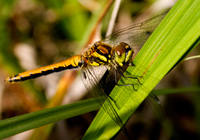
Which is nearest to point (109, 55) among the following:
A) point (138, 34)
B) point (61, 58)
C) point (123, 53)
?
point (123, 53)

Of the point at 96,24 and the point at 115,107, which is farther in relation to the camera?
the point at 96,24

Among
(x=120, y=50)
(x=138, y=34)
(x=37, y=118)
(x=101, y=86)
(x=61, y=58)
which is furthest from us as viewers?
(x=61, y=58)

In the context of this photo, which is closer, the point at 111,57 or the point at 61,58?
the point at 111,57

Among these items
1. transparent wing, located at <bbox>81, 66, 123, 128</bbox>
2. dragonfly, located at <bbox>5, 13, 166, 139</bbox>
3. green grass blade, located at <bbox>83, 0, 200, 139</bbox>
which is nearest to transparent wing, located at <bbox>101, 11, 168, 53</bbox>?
dragonfly, located at <bbox>5, 13, 166, 139</bbox>

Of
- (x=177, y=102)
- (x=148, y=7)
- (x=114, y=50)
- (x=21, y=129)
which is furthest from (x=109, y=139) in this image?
(x=148, y=7)

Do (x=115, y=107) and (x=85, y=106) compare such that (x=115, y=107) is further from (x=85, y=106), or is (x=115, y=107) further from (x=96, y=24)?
(x=96, y=24)

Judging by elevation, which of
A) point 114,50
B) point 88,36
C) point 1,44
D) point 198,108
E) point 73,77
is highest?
point 1,44

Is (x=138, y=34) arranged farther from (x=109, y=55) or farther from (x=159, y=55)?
(x=159, y=55)

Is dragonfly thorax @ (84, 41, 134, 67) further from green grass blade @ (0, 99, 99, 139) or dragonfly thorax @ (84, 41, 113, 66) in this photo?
green grass blade @ (0, 99, 99, 139)
